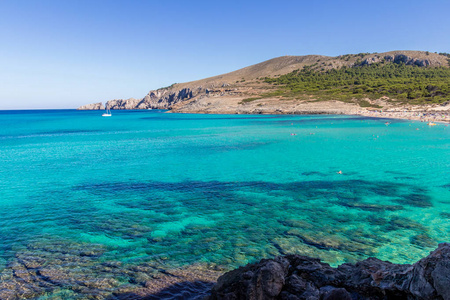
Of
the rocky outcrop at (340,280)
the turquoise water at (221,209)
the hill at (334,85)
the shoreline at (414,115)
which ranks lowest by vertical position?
the turquoise water at (221,209)

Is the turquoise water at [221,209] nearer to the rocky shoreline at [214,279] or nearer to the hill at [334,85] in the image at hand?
the rocky shoreline at [214,279]

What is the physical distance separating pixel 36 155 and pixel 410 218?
119 ft

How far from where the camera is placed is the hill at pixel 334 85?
9731 cm

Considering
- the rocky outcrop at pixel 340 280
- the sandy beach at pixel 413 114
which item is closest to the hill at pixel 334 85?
the sandy beach at pixel 413 114

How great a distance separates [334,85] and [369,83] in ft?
46.9

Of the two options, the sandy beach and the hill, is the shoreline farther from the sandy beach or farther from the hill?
the hill

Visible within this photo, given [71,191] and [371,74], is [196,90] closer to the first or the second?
[371,74]

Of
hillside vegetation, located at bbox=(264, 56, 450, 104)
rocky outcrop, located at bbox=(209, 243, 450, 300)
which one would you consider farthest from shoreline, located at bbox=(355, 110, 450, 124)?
rocky outcrop, located at bbox=(209, 243, 450, 300)

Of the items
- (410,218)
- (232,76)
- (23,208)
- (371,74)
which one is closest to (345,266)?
(410,218)

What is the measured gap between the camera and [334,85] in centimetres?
12950

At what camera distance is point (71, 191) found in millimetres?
18500

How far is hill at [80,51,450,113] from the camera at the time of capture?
97.3m

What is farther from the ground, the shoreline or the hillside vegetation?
the hillside vegetation

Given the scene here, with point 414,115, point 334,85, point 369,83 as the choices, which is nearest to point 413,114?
point 414,115
